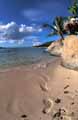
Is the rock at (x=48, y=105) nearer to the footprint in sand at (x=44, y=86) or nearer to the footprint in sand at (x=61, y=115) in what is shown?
the footprint in sand at (x=61, y=115)

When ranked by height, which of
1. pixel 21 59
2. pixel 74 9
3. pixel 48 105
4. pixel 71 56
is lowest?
pixel 21 59

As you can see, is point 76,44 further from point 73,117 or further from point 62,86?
point 73,117

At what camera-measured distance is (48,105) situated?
6.94 metres

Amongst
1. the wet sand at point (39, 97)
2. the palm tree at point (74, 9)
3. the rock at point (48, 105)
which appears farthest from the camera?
the palm tree at point (74, 9)

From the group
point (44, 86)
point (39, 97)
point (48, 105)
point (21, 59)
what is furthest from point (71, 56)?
point (21, 59)

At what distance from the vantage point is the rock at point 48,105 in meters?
6.49

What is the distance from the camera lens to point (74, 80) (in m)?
9.62

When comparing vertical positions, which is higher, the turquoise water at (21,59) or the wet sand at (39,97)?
the wet sand at (39,97)

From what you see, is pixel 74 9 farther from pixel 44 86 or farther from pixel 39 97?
pixel 39 97

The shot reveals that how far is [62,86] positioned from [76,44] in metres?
5.89

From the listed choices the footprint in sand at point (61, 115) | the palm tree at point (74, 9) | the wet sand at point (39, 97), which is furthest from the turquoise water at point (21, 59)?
the footprint in sand at point (61, 115)

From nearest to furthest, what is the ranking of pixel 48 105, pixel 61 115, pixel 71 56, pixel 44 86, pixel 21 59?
1. pixel 61 115
2. pixel 48 105
3. pixel 44 86
4. pixel 71 56
5. pixel 21 59

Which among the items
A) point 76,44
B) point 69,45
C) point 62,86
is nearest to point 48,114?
point 62,86

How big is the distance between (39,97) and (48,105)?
30.1 inches
